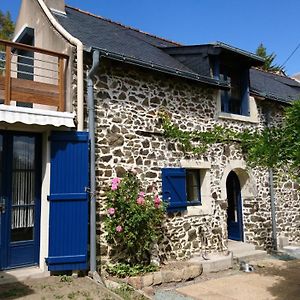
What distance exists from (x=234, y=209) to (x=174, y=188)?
12.3ft

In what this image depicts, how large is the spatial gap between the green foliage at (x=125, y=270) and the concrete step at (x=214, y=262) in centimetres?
163

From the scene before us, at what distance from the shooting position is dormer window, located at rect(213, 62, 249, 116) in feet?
37.8

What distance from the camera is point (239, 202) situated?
38.1 feet

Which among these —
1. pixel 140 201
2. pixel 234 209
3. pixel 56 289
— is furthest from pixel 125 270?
pixel 234 209

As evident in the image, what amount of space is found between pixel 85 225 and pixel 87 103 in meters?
2.79

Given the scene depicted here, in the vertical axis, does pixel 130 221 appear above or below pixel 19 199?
below

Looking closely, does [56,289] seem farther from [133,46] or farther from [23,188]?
[133,46]

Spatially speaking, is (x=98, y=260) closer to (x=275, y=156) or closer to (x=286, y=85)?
(x=275, y=156)

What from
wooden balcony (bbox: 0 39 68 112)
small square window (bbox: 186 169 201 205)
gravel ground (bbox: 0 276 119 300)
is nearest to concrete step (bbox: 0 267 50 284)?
gravel ground (bbox: 0 276 119 300)

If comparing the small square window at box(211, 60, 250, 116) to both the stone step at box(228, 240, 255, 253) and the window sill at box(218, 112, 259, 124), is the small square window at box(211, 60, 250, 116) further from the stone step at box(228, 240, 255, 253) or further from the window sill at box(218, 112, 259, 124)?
the stone step at box(228, 240, 255, 253)

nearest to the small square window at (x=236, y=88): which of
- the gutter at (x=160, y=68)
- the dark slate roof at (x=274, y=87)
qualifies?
the gutter at (x=160, y=68)

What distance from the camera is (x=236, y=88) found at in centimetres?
1182

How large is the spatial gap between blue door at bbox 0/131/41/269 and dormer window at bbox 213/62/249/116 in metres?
6.76

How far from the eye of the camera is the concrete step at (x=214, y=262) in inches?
345
